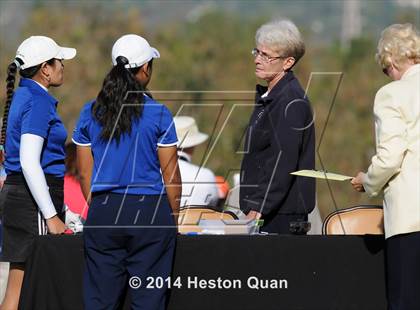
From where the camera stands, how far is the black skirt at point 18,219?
177 inches

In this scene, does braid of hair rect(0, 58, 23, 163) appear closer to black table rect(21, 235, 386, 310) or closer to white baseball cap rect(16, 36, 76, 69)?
white baseball cap rect(16, 36, 76, 69)

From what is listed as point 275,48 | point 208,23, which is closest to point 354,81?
point 208,23

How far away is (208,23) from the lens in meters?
36.2

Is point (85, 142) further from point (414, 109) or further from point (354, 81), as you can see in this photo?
point (354, 81)

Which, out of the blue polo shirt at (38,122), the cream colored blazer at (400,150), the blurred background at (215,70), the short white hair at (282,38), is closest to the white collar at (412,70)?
the cream colored blazer at (400,150)

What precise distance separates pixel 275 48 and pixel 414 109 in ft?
3.16

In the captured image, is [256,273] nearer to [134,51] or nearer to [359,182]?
[359,182]

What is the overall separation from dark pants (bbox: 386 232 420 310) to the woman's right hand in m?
1.61

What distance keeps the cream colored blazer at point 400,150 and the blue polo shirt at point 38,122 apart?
61.1 inches

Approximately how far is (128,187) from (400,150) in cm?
122

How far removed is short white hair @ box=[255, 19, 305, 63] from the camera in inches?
185

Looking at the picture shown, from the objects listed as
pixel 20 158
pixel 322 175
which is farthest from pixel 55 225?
pixel 322 175

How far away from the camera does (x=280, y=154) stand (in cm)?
457

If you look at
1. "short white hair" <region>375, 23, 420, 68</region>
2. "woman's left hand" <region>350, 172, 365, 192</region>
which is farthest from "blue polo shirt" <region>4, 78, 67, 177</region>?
"short white hair" <region>375, 23, 420, 68</region>
